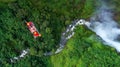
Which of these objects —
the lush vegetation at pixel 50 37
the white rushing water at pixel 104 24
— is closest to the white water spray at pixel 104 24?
the white rushing water at pixel 104 24

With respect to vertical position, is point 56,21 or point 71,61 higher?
point 56,21

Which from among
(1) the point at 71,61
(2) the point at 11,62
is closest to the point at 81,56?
(1) the point at 71,61

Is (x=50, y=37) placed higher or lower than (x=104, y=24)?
higher

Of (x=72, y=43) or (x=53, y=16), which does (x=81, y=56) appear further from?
(x=53, y=16)

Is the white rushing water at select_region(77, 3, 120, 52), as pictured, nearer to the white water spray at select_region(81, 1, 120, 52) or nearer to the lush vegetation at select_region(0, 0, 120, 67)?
the white water spray at select_region(81, 1, 120, 52)

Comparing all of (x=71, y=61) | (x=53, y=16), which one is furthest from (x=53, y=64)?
(x=53, y=16)

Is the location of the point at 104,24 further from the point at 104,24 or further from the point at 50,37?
the point at 50,37

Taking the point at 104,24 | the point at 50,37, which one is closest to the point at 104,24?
the point at 104,24

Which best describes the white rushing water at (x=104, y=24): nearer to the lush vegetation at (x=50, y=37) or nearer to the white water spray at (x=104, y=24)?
the white water spray at (x=104, y=24)
